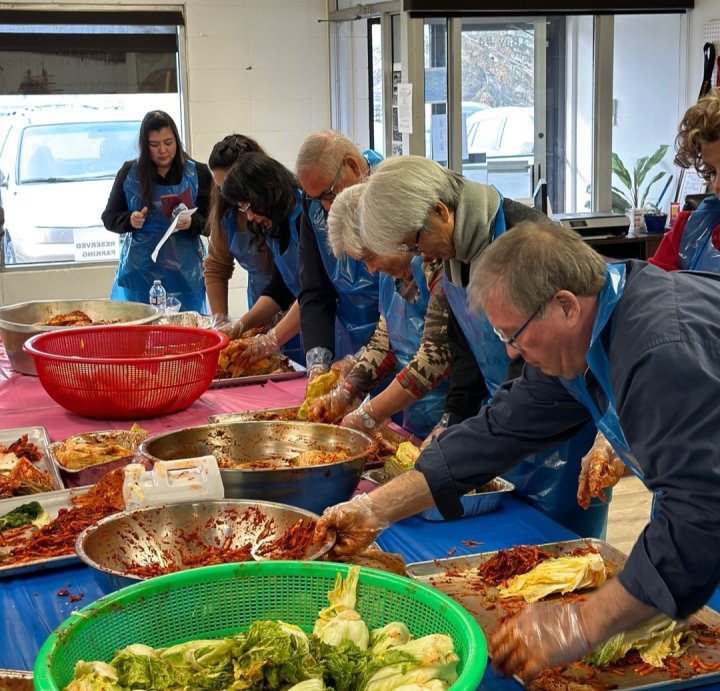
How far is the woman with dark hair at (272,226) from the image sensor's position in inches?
161

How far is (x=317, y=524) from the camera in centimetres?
215

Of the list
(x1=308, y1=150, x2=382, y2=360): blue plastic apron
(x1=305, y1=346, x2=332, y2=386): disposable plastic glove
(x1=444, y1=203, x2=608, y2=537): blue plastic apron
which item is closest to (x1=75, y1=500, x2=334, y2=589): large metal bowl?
(x1=444, y1=203, x2=608, y2=537): blue plastic apron

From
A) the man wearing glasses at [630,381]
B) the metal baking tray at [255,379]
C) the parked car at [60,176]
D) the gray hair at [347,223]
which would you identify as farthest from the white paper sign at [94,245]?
the man wearing glasses at [630,381]

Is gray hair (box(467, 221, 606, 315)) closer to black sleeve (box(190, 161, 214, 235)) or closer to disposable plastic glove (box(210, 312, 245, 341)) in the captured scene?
disposable plastic glove (box(210, 312, 245, 341))

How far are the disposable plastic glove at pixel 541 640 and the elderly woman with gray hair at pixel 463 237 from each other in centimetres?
99

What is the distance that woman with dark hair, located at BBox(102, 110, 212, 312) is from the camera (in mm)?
6043

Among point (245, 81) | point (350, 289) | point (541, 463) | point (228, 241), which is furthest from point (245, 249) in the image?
point (245, 81)

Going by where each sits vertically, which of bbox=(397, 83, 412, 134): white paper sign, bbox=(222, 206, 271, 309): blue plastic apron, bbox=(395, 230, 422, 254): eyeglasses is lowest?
bbox=(222, 206, 271, 309): blue plastic apron

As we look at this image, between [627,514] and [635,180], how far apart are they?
3.59 m

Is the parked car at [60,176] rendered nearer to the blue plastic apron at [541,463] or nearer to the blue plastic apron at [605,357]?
the blue plastic apron at [541,463]

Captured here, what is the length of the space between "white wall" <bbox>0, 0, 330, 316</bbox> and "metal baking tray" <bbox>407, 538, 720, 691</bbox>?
6.06 metres

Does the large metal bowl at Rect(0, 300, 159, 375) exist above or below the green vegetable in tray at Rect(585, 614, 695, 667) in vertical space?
above

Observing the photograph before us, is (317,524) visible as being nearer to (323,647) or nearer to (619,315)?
(323,647)

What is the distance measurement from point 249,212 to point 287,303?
763mm
